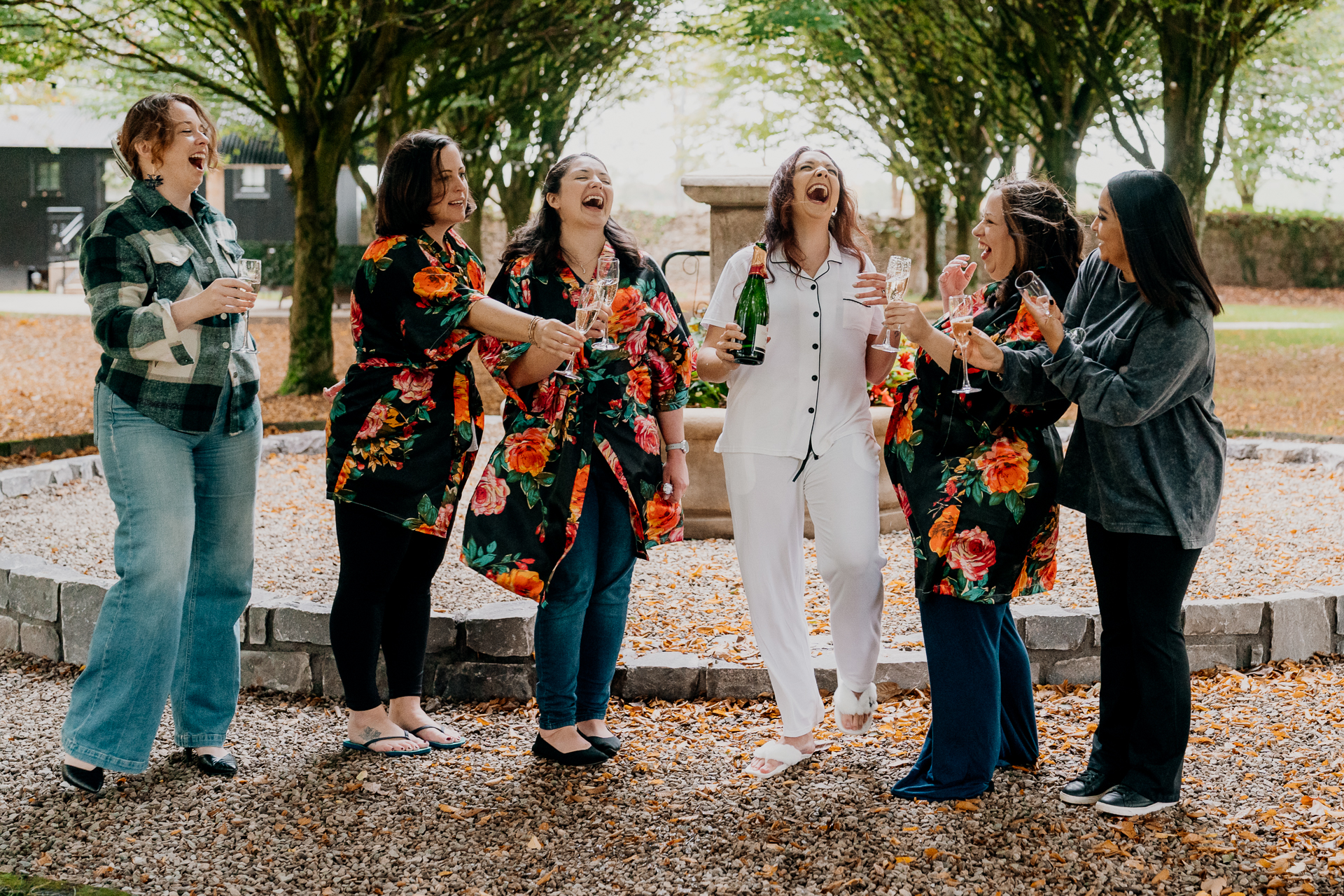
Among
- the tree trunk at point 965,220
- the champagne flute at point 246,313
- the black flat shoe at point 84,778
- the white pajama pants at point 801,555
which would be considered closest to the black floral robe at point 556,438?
the white pajama pants at point 801,555

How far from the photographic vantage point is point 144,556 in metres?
3.36

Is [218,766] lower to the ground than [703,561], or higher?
lower

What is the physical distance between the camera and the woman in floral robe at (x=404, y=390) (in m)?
3.47

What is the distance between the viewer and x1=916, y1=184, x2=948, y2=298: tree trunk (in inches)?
961

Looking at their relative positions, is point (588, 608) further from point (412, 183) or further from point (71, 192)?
point (71, 192)

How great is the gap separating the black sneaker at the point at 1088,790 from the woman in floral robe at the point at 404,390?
6.53 ft

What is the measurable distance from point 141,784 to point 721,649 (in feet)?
6.69

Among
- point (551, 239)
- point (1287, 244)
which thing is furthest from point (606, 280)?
point (1287, 244)

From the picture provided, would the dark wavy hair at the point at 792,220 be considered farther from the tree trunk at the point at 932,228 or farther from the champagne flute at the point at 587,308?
the tree trunk at the point at 932,228

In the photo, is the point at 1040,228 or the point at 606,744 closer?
the point at 1040,228

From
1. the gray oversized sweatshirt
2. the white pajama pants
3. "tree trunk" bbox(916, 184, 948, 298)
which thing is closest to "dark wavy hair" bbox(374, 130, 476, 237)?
the white pajama pants

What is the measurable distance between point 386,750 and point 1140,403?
2482 mm

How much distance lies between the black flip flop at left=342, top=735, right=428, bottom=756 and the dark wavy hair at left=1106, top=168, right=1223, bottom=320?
101 inches

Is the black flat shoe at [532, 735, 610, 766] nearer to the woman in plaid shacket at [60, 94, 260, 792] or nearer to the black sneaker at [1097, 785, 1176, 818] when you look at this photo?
the woman in plaid shacket at [60, 94, 260, 792]
